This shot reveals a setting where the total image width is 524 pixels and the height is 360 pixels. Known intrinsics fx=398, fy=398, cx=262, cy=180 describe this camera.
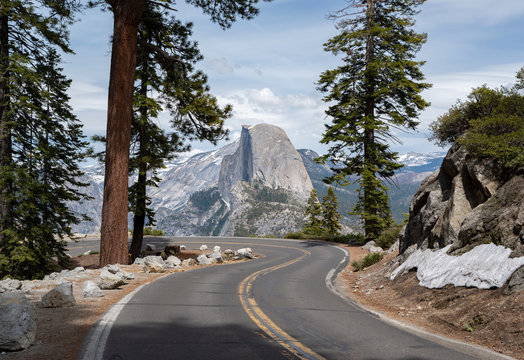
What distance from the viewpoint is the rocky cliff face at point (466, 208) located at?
966cm

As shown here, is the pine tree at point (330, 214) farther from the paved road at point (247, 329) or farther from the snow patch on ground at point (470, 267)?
the snow patch on ground at point (470, 267)

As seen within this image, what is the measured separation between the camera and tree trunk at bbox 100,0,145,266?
15750 millimetres

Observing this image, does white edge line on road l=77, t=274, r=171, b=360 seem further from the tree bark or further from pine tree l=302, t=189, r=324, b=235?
pine tree l=302, t=189, r=324, b=235

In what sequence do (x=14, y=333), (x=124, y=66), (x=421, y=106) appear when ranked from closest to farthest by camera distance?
(x=14, y=333), (x=124, y=66), (x=421, y=106)

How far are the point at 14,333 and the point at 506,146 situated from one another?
1218 cm

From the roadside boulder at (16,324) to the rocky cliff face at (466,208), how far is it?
9502mm

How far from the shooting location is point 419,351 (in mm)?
6426

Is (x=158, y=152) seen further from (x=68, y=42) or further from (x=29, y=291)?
(x=29, y=291)

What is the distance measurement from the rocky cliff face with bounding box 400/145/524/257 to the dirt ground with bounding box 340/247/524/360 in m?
1.33

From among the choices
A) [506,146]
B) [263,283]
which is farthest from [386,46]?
[263,283]

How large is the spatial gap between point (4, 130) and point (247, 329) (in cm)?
1576

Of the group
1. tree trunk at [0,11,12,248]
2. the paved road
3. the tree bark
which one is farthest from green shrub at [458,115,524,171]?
tree trunk at [0,11,12,248]

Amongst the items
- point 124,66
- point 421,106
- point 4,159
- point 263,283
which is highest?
point 421,106

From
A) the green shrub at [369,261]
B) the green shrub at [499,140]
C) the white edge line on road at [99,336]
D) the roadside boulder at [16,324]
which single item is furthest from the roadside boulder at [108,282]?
the green shrub at [499,140]
